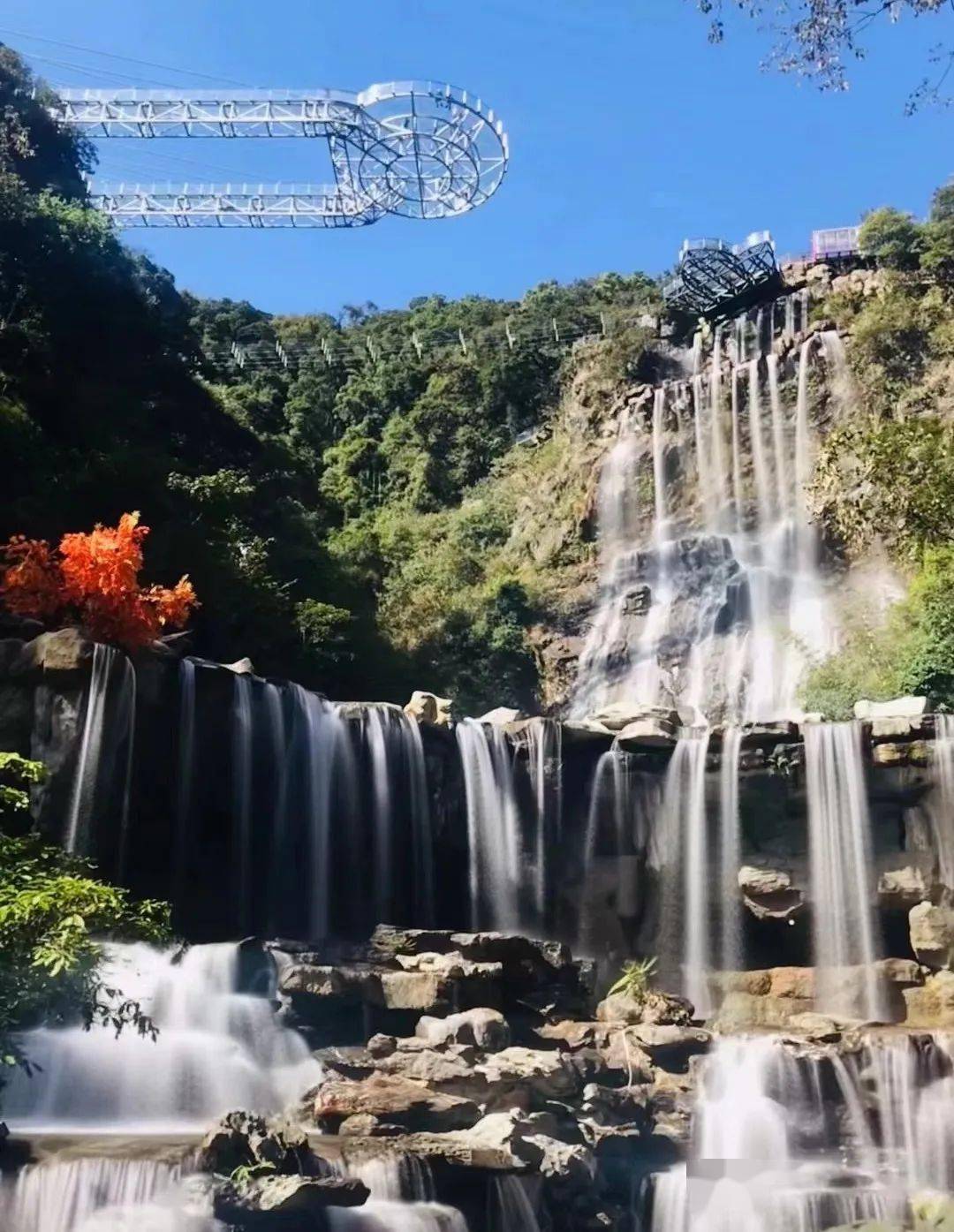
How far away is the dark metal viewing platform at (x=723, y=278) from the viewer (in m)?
38.0

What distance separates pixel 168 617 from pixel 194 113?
23463 millimetres

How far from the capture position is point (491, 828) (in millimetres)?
17438

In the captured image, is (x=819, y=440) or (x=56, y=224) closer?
(x=56, y=224)

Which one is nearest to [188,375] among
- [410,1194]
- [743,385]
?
[743,385]

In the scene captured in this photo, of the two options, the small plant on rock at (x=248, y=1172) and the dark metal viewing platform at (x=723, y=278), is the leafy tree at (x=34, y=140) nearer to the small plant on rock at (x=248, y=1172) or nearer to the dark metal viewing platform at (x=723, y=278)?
the dark metal viewing platform at (x=723, y=278)

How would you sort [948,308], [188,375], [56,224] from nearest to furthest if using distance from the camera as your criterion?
[56,224]
[188,375]
[948,308]

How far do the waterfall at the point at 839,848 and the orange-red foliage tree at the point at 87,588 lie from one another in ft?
32.3

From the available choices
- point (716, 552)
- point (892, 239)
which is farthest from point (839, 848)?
point (892, 239)

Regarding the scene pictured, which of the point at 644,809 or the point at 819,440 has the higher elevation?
the point at 819,440

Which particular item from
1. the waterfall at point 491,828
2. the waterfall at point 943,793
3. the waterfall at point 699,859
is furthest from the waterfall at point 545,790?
the waterfall at point 943,793

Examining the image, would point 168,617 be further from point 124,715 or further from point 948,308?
point 948,308

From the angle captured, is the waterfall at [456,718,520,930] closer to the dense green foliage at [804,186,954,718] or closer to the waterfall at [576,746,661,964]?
the waterfall at [576,746,661,964]

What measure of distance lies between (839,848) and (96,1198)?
40.5ft

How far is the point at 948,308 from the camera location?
33406 mm
